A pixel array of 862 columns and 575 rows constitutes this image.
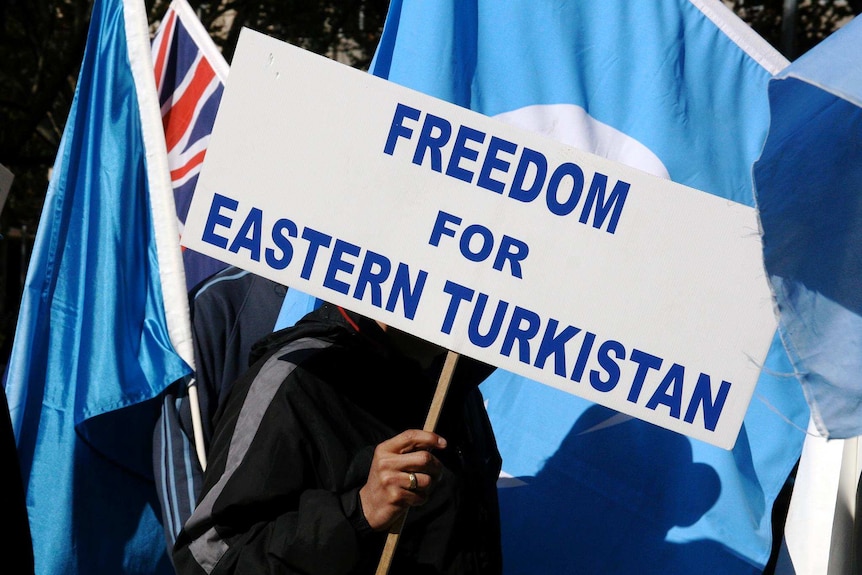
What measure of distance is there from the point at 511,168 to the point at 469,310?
27 centimetres

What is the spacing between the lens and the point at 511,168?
196 cm

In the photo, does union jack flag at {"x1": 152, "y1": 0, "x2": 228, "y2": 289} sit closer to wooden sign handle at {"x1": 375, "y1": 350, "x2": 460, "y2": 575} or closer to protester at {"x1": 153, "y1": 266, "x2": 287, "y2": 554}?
protester at {"x1": 153, "y1": 266, "x2": 287, "y2": 554}

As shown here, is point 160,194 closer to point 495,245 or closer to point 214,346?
point 214,346

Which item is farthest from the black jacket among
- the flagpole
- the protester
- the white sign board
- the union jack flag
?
the union jack flag

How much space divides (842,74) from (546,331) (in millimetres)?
678

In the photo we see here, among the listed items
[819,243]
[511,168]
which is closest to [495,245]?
[511,168]

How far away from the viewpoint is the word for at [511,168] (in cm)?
195

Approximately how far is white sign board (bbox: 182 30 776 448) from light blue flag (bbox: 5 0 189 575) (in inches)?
49.1

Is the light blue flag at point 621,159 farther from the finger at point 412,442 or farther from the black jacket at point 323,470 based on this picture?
the finger at point 412,442

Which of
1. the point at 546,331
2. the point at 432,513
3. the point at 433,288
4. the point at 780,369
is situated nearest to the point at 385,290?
the point at 433,288

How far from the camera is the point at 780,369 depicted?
3.12m

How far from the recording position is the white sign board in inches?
76.6

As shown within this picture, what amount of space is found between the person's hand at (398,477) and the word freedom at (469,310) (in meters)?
0.21

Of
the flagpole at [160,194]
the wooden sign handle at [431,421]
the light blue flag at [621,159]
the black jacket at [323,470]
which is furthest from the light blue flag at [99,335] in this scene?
the wooden sign handle at [431,421]
